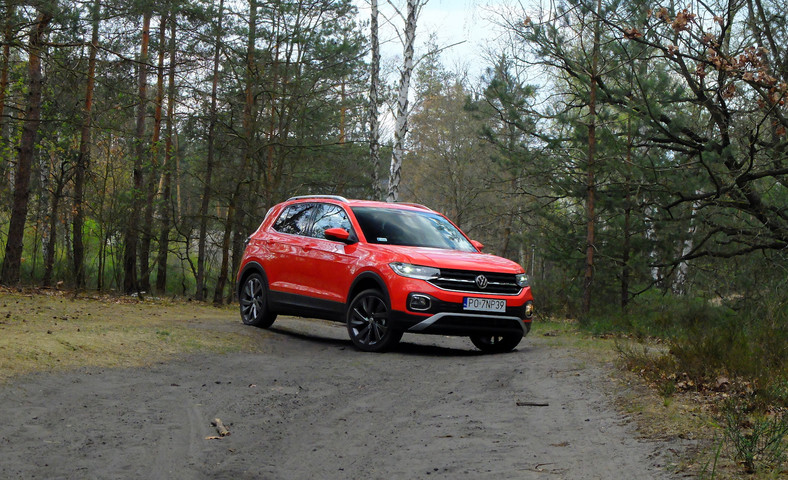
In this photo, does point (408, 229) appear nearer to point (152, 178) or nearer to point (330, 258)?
point (330, 258)

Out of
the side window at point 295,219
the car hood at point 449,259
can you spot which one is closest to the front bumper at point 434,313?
the car hood at point 449,259

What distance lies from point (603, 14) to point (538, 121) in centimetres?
489

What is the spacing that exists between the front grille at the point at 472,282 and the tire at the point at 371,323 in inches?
30.5

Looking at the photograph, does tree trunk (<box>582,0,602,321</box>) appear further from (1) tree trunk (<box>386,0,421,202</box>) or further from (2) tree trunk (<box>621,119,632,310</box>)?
(1) tree trunk (<box>386,0,421,202</box>)

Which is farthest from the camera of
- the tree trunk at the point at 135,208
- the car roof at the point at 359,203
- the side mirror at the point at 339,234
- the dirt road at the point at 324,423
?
the tree trunk at the point at 135,208

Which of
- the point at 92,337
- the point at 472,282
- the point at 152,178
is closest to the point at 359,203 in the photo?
the point at 472,282

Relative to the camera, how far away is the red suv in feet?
32.3

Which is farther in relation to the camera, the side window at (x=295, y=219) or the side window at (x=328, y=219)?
the side window at (x=295, y=219)

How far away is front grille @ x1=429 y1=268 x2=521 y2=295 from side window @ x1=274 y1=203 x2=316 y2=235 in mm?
2888

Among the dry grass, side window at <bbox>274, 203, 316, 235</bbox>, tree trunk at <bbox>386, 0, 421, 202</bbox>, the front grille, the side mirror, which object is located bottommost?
the dry grass

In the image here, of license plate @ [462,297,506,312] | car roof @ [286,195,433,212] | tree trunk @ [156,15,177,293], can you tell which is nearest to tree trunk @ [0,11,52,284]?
tree trunk @ [156,15,177,293]

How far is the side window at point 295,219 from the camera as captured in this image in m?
12.1

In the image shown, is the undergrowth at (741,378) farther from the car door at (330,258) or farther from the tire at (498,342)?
the car door at (330,258)

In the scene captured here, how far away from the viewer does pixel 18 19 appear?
45.0 feet
